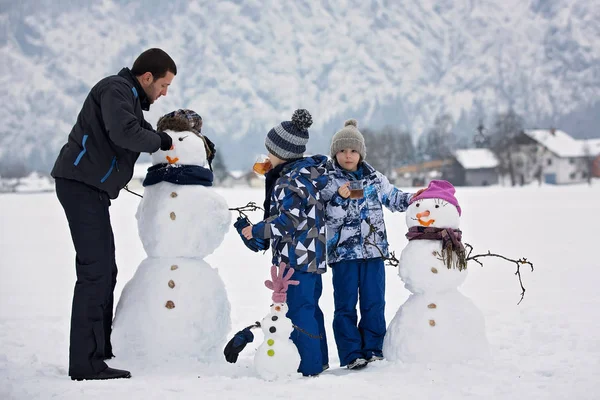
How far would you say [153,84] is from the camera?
402cm

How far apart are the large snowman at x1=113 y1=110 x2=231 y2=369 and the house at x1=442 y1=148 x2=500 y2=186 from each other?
5465cm

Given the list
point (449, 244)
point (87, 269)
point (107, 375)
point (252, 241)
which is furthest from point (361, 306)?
point (87, 269)

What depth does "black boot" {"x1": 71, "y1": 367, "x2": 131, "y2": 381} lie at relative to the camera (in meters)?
3.60

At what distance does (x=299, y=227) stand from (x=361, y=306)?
789 mm

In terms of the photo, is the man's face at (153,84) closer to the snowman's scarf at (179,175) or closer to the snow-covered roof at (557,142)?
the snowman's scarf at (179,175)

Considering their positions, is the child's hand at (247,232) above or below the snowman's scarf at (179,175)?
below

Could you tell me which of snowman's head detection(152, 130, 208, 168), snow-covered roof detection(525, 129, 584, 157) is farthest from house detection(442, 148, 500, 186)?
snowman's head detection(152, 130, 208, 168)

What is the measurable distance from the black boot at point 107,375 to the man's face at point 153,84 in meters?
1.65

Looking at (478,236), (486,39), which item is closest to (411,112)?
(486,39)

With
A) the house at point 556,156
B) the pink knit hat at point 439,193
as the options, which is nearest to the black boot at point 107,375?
the pink knit hat at point 439,193

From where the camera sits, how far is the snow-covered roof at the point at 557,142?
57.1 metres

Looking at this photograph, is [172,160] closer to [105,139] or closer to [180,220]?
[180,220]

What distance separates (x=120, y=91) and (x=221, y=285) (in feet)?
4.55

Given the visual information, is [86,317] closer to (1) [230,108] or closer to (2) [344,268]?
(2) [344,268]
